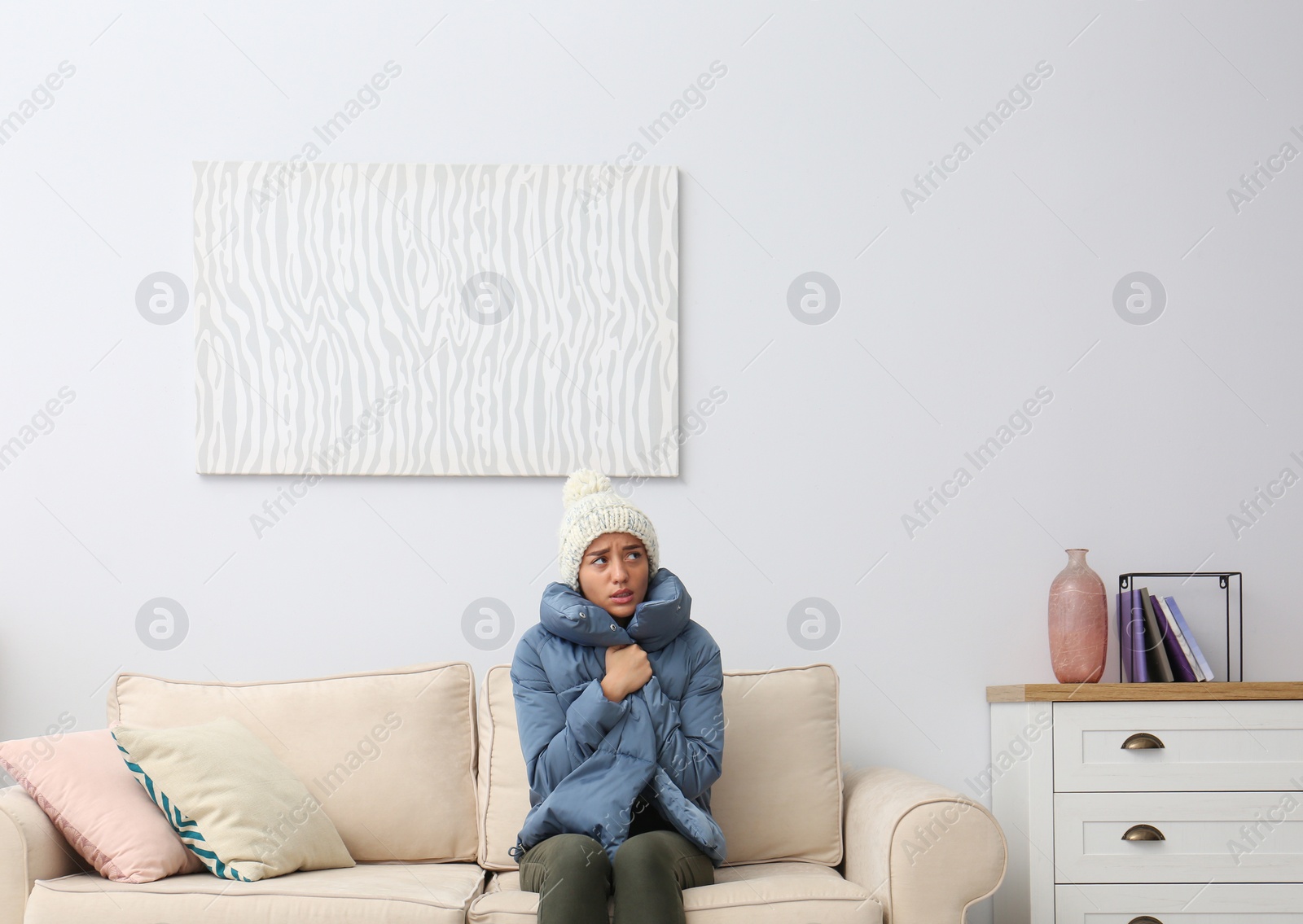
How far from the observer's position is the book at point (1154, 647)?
2.55 metres

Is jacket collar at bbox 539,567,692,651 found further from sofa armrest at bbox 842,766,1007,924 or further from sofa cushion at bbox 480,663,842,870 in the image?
sofa armrest at bbox 842,766,1007,924

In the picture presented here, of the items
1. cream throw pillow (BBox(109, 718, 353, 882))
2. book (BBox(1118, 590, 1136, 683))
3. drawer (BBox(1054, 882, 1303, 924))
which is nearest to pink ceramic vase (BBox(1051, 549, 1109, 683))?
book (BBox(1118, 590, 1136, 683))

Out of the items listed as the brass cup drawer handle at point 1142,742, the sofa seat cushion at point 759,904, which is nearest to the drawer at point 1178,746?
the brass cup drawer handle at point 1142,742

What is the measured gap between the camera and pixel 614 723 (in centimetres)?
203

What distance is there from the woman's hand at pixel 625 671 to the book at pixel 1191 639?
1.38 m

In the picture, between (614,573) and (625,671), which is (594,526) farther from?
(625,671)

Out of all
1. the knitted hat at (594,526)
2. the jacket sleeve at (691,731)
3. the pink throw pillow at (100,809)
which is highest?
the knitted hat at (594,526)

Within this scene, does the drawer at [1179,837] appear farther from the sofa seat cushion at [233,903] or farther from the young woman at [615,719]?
the sofa seat cushion at [233,903]

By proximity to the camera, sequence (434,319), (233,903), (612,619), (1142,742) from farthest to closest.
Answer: (434,319), (1142,742), (612,619), (233,903)

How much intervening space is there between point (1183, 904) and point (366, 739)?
Result: 6.11ft

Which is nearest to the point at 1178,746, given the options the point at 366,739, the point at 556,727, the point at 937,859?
the point at 937,859

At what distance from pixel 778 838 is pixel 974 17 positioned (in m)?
2.18

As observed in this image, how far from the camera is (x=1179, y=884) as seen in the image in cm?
235

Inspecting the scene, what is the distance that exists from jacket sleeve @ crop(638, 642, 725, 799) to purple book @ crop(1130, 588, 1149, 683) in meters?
1.12
